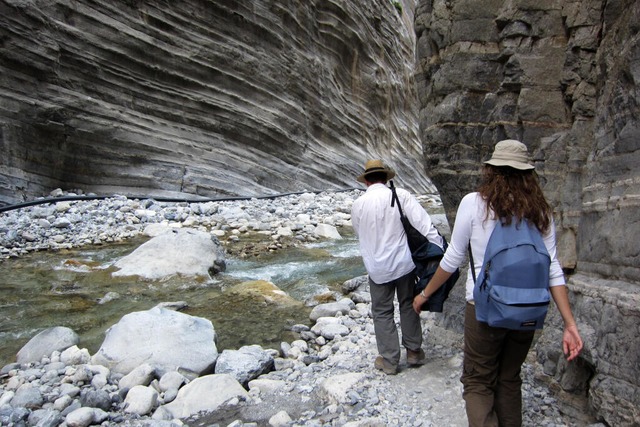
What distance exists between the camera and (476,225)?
7.64 feet

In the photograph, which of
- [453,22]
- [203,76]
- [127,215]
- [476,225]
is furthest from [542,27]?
[203,76]

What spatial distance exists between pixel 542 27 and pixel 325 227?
7.86 metres

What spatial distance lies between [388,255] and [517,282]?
1.43 metres

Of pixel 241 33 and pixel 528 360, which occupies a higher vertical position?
pixel 241 33

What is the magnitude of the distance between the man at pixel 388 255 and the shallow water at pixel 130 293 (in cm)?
157

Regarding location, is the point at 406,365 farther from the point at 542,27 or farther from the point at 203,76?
the point at 203,76

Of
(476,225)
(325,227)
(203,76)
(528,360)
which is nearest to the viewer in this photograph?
(476,225)

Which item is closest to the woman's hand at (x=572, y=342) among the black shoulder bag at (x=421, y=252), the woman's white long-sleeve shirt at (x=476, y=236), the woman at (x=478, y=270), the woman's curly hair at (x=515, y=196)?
the woman at (x=478, y=270)

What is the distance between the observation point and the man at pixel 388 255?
3.45 m

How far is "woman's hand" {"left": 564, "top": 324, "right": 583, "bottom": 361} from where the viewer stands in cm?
218

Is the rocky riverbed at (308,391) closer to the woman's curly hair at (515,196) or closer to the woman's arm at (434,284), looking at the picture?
the woman's arm at (434,284)

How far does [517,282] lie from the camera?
2.06m

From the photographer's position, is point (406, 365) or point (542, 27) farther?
point (542, 27)

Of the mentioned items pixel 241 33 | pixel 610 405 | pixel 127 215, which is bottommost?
pixel 610 405
